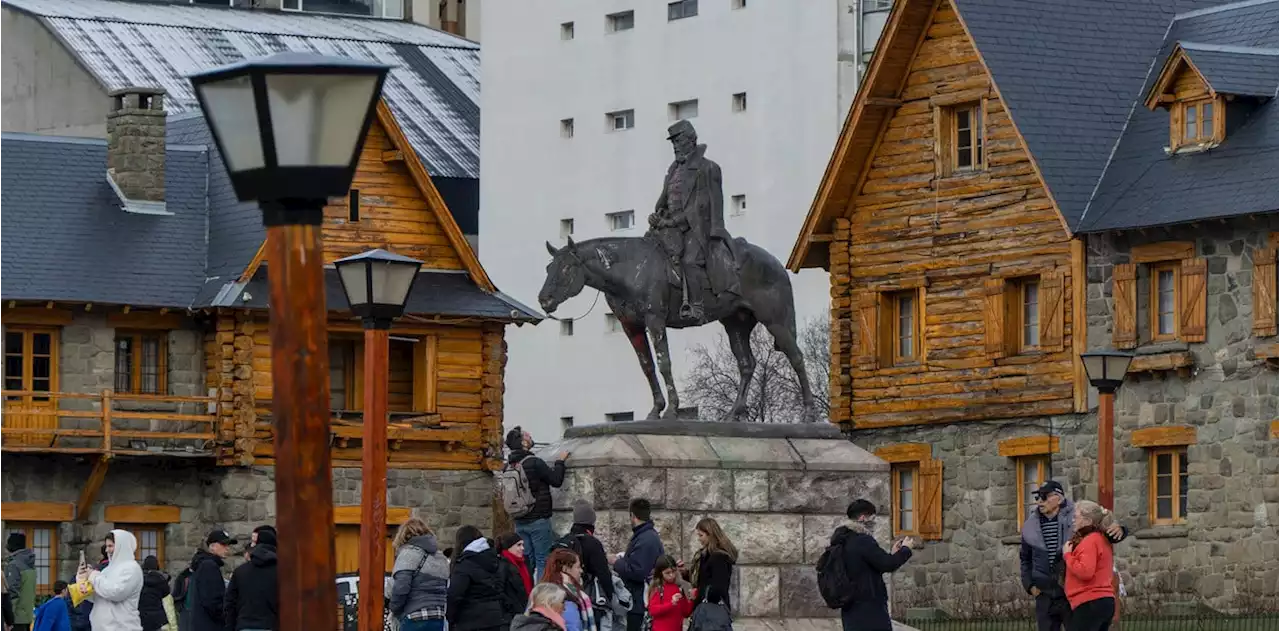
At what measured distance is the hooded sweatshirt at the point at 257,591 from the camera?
23125 millimetres

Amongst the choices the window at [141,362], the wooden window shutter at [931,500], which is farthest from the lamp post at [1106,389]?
the window at [141,362]

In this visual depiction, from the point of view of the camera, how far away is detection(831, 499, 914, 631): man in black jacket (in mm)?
22969

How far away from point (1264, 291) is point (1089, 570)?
795 inches

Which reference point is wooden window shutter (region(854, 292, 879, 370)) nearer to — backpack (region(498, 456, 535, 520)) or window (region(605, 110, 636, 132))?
backpack (region(498, 456, 535, 520))

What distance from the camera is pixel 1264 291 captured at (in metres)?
43.0

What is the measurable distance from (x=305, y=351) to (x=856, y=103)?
35.0m

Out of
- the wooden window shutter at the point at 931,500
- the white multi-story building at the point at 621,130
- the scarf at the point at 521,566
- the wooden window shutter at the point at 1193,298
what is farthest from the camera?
the white multi-story building at the point at 621,130

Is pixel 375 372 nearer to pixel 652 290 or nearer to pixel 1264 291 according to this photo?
pixel 652 290

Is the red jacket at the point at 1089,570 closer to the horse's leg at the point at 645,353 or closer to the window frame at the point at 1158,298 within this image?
the horse's leg at the point at 645,353

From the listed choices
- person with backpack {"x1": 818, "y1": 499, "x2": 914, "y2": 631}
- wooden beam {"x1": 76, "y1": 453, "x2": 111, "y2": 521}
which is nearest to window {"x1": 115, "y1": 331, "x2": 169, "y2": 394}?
wooden beam {"x1": 76, "y1": 453, "x2": 111, "y2": 521}

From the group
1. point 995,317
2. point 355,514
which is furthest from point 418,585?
point 355,514

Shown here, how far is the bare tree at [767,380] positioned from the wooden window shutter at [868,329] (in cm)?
1716

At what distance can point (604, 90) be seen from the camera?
81312 millimetres

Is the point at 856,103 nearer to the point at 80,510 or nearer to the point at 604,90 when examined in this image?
the point at 80,510
